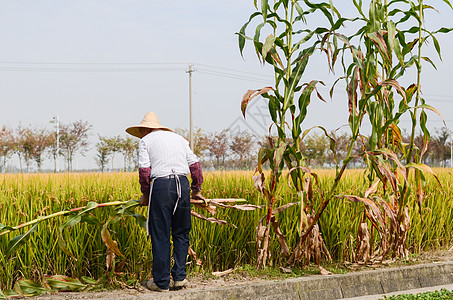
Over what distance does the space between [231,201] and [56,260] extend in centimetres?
200

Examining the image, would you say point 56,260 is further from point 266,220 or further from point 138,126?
point 266,220

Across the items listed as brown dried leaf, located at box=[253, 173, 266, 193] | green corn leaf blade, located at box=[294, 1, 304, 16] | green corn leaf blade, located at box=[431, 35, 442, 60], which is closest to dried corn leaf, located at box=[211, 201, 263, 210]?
brown dried leaf, located at box=[253, 173, 266, 193]

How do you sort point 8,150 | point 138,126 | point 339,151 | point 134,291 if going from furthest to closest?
point 339,151 < point 8,150 < point 138,126 < point 134,291

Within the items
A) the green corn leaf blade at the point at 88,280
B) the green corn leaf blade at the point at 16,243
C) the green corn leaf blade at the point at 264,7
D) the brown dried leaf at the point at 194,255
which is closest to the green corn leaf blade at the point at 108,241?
the green corn leaf blade at the point at 88,280

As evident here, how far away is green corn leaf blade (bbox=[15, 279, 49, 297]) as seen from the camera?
436 cm

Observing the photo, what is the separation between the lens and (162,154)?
4.64 metres

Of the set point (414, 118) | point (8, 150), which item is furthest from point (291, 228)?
point (8, 150)

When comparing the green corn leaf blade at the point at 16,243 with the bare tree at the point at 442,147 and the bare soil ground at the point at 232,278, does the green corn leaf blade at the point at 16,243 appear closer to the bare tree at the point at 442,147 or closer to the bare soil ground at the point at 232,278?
the bare soil ground at the point at 232,278

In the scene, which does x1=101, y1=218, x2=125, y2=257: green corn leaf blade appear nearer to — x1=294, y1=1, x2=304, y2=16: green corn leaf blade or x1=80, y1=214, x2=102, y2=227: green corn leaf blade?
x1=80, y1=214, x2=102, y2=227: green corn leaf blade

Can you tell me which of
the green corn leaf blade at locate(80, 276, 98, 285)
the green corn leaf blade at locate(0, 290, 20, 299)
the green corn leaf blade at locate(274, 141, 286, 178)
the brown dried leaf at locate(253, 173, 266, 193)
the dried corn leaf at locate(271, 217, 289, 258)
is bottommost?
the green corn leaf blade at locate(0, 290, 20, 299)

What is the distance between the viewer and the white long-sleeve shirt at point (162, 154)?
→ 15.1 ft

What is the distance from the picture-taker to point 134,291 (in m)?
4.55

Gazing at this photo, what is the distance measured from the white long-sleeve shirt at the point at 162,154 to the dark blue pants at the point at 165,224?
0.11 metres

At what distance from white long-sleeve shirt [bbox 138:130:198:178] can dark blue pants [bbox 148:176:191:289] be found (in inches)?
4.5
